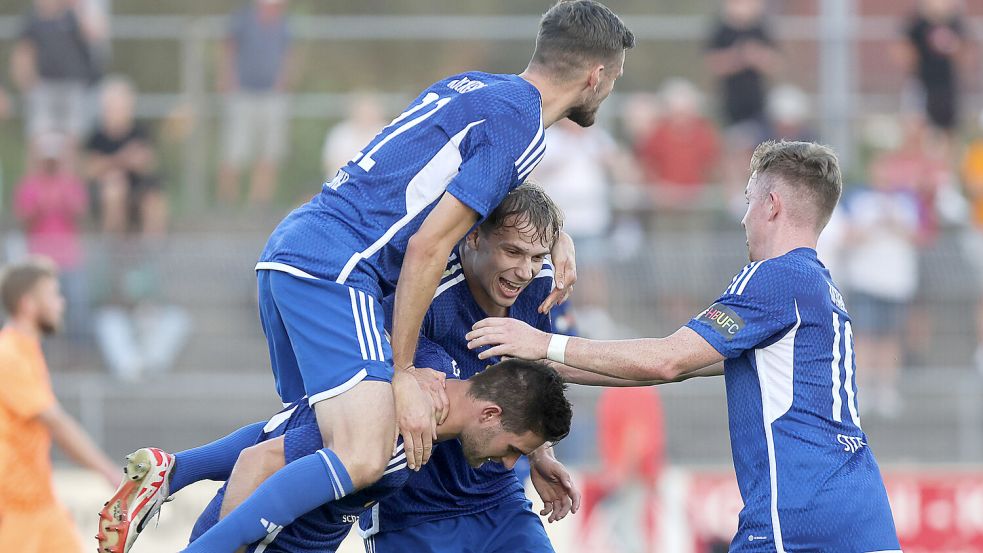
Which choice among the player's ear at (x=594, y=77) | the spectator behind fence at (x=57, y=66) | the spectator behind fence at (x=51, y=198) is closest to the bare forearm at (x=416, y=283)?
the player's ear at (x=594, y=77)

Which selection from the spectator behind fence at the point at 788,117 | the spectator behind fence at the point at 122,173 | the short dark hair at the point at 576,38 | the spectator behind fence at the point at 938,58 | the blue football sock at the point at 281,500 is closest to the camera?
the blue football sock at the point at 281,500

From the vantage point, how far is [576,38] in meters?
5.62

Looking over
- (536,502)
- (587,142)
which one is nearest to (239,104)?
(587,142)

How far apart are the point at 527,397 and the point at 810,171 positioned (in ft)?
4.36

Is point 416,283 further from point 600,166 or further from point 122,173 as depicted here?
point 122,173

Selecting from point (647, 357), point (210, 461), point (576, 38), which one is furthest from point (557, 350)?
point (210, 461)

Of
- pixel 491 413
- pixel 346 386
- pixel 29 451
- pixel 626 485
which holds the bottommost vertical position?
pixel 626 485

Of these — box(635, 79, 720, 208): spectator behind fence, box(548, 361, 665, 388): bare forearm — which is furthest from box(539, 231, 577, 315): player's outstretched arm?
box(635, 79, 720, 208): spectator behind fence

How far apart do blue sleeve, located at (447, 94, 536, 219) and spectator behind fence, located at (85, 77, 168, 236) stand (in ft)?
28.0

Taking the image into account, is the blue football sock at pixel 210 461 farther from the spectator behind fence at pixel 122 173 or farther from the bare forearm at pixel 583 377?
the spectator behind fence at pixel 122 173

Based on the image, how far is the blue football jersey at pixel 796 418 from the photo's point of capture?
510 centimetres

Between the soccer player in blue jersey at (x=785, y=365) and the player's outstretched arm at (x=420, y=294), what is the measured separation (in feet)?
0.87

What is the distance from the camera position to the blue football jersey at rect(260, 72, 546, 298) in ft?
17.6

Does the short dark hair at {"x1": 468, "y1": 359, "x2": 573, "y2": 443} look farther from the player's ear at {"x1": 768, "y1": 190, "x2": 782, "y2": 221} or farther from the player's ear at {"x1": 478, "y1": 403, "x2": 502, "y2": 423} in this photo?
the player's ear at {"x1": 768, "y1": 190, "x2": 782, "y2": 221}
